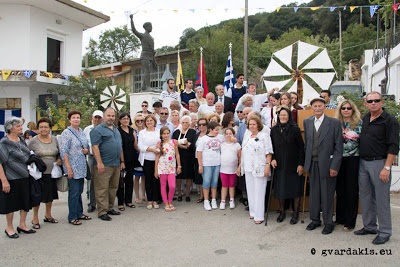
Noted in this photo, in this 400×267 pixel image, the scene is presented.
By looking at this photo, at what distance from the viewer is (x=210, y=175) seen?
21.1 ft

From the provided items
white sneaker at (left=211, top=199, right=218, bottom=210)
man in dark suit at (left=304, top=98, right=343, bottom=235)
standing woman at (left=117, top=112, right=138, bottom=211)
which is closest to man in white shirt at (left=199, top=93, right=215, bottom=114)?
standing woman at (left=117, top=112, right=138, bottom=211)

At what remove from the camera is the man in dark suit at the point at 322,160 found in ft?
16.0

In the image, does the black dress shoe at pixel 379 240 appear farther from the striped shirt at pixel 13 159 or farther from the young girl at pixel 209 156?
the striped shirt at pixel 13 159

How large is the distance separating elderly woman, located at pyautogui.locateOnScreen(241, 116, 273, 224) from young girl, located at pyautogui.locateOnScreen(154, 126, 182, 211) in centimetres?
146

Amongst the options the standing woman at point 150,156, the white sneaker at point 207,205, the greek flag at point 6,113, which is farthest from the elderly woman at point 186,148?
the greek flag at point 6,113

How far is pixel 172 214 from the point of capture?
612 cm

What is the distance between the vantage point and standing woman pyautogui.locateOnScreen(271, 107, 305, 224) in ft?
17.6

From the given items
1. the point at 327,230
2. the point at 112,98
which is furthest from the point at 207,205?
the point at 112,98

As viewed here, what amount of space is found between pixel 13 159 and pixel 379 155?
5.08 m

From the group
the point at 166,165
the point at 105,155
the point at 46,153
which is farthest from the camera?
the point at 166,165

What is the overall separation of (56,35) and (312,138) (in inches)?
605

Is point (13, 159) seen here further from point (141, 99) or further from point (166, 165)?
point (141, 99)

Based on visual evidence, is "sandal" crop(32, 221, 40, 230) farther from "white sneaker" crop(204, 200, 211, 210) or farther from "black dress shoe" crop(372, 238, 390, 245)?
"black dress shoe" crop(372, 238, 390, 245)

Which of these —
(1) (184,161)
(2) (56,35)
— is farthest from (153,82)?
(1) (184,161)
